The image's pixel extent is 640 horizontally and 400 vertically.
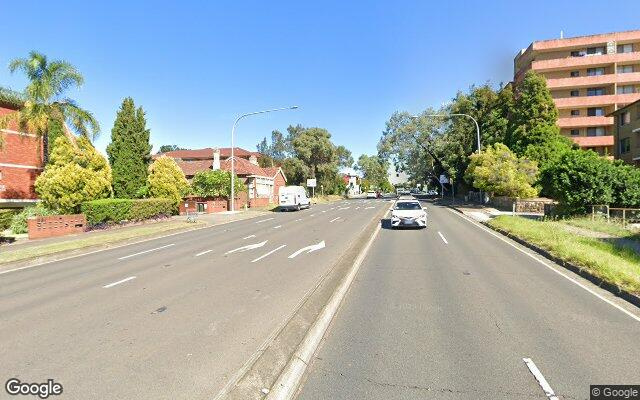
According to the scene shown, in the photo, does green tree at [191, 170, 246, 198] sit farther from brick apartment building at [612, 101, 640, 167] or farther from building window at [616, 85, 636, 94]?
building window at [616, 85, 636, 94]

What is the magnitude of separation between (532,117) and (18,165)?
156ft

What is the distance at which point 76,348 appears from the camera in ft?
17.7

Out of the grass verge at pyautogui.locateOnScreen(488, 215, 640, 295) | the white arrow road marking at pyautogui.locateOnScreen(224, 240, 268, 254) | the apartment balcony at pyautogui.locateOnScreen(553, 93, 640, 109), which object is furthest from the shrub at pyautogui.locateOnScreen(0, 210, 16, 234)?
the apartment balcony at pyautogui.locateOnScreen(553, 93, 640, 109)

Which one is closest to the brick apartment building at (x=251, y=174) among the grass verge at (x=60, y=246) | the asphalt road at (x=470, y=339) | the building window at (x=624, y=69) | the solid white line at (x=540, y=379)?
the grass verge at (x=60, y=246)

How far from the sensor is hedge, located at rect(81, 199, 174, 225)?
2428 centimetres

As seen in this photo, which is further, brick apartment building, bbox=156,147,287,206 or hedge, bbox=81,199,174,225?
brick apartment building, bbox=156,147,287,206

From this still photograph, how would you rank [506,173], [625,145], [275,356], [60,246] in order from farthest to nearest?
[625,145]
[506,173]
[60,246]
[275,356]

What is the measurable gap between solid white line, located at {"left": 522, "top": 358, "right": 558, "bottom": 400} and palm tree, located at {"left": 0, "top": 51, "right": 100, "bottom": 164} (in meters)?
30.2

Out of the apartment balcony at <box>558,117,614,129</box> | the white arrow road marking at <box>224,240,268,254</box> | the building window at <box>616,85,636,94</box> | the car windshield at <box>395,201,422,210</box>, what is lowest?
the white arrow road marking at <box>224,240,268,254</box>

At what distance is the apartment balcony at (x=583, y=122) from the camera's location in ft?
165

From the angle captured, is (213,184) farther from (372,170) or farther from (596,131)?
(372,170)

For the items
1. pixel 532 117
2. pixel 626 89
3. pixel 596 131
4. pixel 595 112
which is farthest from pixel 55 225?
pixel 626 89

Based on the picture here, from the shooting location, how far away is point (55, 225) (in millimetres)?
21594

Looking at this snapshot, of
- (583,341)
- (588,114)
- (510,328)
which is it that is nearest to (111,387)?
(510,328)
